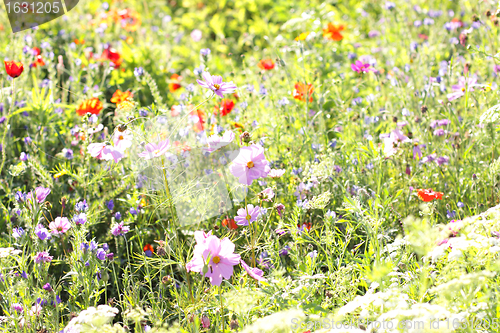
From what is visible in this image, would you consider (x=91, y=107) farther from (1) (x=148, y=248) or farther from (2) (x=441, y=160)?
(2) (x=441, y=160)

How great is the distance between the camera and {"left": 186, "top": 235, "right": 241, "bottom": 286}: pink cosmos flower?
1.33 metres

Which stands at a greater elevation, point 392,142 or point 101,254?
point 392,142

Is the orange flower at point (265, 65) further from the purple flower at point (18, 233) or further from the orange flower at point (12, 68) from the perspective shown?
the purple flower at point (18, 233)

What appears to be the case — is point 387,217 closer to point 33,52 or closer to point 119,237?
point 119,237

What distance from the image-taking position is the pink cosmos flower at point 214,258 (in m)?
1.33

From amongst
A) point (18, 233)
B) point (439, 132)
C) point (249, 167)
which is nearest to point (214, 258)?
point (249, 167)

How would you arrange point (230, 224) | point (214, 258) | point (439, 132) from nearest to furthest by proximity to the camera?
point (214, 258) < point (230, 224) < point (439, 132)

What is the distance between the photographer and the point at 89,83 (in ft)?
8.93

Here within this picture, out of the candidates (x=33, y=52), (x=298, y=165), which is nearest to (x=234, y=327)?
(x=298, y=165)

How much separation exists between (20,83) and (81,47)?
83cm

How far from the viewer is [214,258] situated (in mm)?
1376

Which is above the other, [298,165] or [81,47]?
[81,47]

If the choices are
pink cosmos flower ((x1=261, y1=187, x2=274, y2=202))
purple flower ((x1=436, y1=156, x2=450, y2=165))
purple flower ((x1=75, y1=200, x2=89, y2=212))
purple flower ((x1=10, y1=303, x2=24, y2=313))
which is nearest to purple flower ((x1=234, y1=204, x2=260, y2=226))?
pink cosmos flower ((x1=261, y1=187, x2=274, y2=202))

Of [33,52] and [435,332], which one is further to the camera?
[33,52]
